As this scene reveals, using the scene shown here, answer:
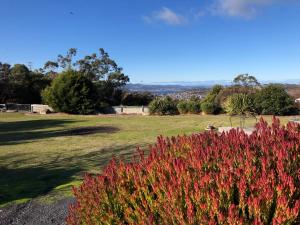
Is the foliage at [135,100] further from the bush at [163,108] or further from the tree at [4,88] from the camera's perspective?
the tree at [4,88]

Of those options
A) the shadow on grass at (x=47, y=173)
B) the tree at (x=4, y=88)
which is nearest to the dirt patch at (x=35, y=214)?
the shadow on grass at (x=47, y=173)

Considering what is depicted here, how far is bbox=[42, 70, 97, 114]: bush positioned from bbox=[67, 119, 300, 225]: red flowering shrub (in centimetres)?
3466

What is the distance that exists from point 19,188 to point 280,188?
7.72 m

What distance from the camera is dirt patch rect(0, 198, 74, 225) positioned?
6375 mm

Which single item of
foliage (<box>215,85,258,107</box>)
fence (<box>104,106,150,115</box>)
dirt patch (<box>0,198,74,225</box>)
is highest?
foliage (<box>215,85,258,107</box>)

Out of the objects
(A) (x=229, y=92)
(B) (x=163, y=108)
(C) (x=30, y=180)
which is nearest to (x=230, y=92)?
(A) (x=229, y=92)

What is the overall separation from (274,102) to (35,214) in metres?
28.6

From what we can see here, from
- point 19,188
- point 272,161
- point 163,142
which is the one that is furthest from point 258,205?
point 19,188

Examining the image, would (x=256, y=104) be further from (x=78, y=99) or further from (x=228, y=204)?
(x=228, y=204)

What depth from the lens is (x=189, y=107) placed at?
36.6 m

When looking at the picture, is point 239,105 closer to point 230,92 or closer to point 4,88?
point 230,92

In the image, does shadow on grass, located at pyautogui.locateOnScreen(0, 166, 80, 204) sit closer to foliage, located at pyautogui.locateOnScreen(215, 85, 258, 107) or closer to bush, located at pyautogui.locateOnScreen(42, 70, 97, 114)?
bush, located at pyautogui.locateOnScreen(42, 70, 97, 114)

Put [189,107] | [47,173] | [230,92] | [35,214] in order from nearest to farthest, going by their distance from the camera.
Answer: [35,214] < [47,173] < [189,107] < [230,92]

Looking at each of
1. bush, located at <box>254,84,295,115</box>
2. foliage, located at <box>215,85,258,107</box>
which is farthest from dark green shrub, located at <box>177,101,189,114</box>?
bush, located at <box>254,84,295,115</box>
